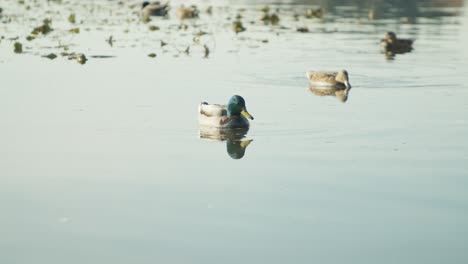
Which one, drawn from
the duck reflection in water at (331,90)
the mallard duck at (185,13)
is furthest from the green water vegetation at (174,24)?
the duck reflection in water at (331,90)

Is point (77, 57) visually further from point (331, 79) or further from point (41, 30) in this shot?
point (331, 79)

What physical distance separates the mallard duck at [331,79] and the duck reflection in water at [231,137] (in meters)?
5.03

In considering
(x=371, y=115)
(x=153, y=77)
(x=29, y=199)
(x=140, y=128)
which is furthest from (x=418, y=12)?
(x=29, y=199)

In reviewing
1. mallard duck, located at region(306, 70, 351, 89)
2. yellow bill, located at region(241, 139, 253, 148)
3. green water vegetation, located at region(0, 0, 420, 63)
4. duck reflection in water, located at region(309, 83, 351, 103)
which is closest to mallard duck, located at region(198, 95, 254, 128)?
yellow bill, located at region(241, 139, 253, 148)

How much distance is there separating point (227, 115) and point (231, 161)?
301cm

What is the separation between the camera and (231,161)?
12797mm

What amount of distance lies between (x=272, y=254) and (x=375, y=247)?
3.55 ft

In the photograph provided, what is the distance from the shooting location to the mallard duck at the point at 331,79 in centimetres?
1986

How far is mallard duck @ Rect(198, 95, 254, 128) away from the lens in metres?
15.4

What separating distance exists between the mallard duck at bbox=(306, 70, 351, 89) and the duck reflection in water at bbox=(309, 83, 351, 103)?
0.19 ft

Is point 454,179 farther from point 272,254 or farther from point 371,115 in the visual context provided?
point 371,115

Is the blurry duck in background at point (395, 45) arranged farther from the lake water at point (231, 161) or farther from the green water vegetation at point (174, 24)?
the lake water at point (231, 161)

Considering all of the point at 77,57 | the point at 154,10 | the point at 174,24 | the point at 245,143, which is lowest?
the point at 245,143

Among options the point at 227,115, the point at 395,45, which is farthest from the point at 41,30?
the point at 227,115
